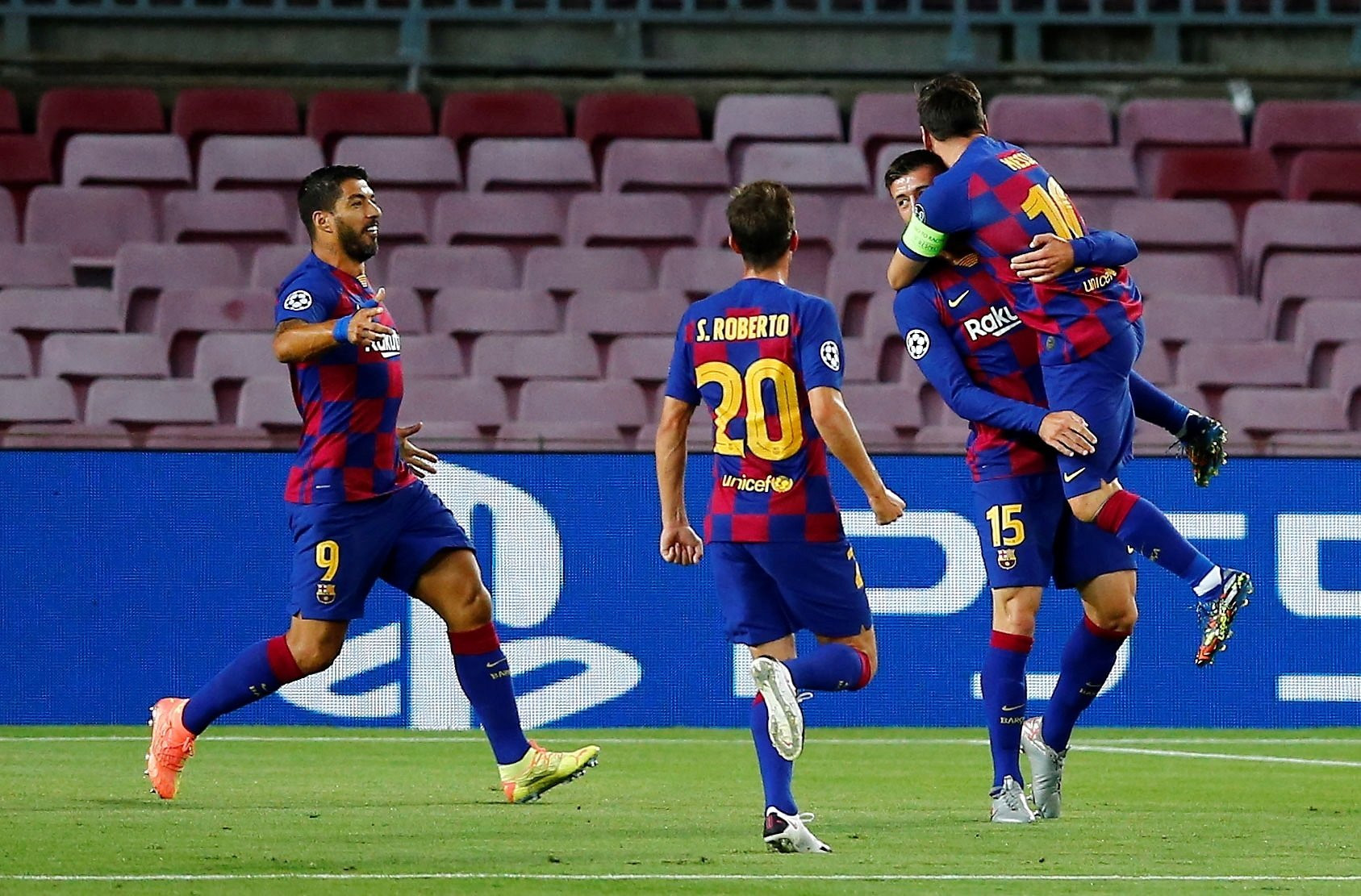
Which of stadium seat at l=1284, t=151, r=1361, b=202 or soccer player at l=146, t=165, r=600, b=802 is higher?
stadium seat at l=1284, t=151, r=1361, b=202

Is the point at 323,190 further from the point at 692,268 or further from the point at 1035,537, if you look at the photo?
the point at 692,268

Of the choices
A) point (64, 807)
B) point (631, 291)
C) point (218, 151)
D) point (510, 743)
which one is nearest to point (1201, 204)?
point (631, 291)

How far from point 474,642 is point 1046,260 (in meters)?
2.21

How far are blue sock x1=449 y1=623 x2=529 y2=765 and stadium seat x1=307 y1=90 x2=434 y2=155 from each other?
7851 mm

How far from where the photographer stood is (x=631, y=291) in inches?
504

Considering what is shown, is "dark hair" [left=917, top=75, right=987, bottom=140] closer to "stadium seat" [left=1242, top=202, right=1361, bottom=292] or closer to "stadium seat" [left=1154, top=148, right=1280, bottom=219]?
"stadium seat" [left=1242, top=202, right=1361, bottom=292]

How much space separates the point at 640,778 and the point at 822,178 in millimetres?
6983

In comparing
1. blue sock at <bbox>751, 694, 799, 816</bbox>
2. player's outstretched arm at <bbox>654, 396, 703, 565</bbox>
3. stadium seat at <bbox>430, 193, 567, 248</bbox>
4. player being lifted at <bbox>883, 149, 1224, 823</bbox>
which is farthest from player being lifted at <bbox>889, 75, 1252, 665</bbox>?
stadium seat at <bbox>430, 193, 567, 248</bbox>

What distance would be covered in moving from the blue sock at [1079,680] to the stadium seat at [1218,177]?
8.28m

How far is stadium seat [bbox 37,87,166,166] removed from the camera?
14.0 metres

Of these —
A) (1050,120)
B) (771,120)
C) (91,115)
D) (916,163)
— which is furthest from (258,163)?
(916,163)

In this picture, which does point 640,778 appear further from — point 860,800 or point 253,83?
point 253,83

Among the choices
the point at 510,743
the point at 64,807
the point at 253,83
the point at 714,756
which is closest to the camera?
the point at 64,807

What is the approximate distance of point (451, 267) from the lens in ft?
42.6
